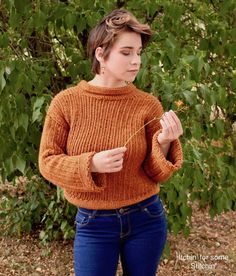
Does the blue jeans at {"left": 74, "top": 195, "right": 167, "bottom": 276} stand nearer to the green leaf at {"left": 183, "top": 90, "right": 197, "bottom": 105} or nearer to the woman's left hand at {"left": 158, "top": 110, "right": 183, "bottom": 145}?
the woman's left hand at {"left": 158, "top": 110, "right": 183, "bottom": 145}

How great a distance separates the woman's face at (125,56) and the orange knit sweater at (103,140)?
0.08 m

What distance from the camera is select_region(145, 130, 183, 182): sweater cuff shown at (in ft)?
5.09

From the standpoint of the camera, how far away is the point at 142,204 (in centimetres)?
164

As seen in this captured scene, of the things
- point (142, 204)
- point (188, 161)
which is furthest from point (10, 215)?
point (142, 204)

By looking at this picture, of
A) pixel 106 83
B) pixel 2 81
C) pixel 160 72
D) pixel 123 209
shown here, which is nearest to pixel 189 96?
pixel 160 72

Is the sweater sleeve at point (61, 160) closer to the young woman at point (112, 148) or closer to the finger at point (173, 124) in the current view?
the young woman at point (112, 148)

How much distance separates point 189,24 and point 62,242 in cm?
171

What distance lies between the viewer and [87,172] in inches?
57.7

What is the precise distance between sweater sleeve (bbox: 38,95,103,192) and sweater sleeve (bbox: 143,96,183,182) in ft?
0.67

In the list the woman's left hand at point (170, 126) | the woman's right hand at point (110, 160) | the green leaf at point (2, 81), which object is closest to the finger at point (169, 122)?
the woman's left hand at point (170, 126)

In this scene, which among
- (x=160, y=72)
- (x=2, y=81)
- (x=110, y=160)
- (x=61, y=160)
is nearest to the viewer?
(x=110, y=160)

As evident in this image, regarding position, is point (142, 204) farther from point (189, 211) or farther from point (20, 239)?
point (20, 239)

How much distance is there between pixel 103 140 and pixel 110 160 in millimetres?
157

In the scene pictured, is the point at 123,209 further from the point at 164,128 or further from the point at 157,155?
the point at 164,128
